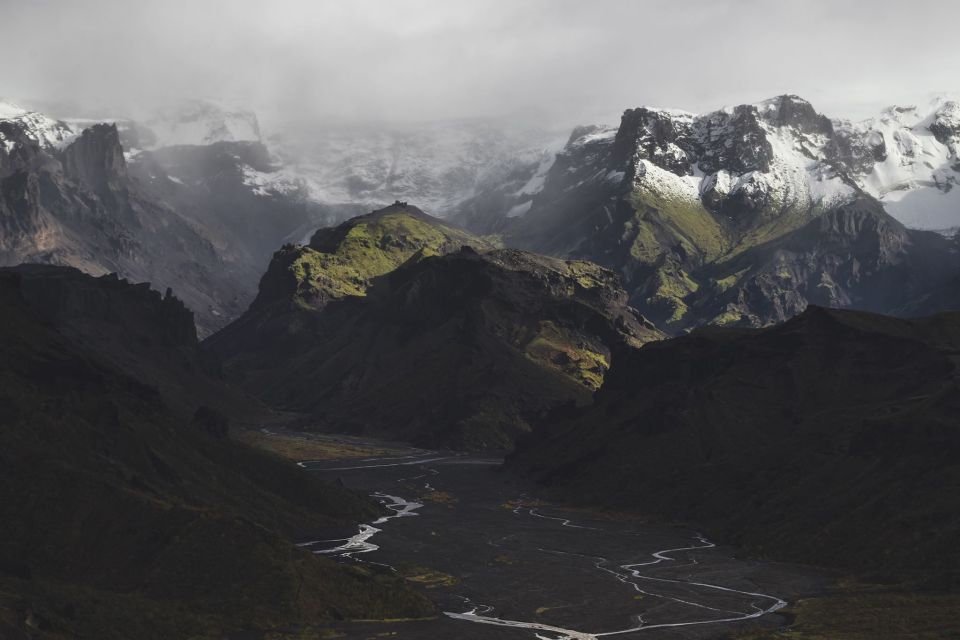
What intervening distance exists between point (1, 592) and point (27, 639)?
15751mm

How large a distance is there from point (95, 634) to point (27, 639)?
51.0 feet

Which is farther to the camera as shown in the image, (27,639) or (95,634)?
(95,634)

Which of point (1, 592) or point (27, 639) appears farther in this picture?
point (1, 592)

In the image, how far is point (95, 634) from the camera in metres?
200

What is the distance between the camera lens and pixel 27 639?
185 metres

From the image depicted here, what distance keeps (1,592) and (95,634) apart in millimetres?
14399

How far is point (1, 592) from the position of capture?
198 meters
